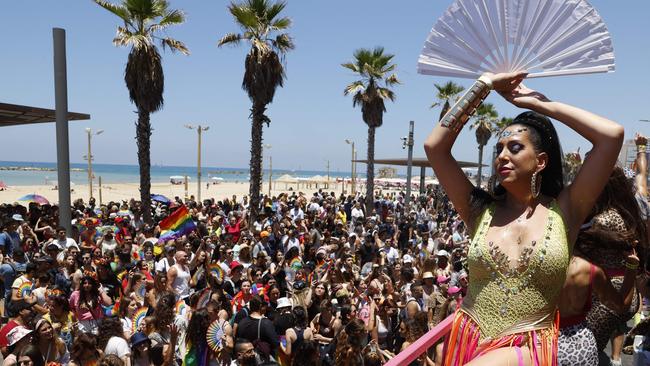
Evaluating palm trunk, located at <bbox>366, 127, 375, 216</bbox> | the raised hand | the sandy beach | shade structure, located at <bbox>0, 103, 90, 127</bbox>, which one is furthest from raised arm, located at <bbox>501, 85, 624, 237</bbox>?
the sandy beach

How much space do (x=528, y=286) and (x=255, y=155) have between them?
1683 cm

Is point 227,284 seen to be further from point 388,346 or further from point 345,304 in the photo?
point 388,346

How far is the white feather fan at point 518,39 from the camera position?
1.93 m

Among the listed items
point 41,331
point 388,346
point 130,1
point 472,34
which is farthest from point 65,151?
point 472,34

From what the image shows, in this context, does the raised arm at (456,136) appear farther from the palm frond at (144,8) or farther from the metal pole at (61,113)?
the palm frond at (144,8)

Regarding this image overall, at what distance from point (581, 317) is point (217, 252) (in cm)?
849

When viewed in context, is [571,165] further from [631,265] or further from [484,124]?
[484,124]

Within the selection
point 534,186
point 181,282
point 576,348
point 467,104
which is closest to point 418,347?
point 576,348

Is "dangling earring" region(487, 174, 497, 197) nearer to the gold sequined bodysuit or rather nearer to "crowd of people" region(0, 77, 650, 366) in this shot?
"crowd of people" region(0, 77, 650, 366)

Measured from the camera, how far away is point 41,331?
4.78 meters

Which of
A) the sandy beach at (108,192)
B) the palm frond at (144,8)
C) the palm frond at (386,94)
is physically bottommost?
the sandy beach at (108,192)

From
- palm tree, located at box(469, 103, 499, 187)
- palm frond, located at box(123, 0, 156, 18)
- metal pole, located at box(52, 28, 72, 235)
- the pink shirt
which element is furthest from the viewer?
palm tree, located at box(469, 103, 499, 187)

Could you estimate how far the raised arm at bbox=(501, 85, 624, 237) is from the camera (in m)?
1.88

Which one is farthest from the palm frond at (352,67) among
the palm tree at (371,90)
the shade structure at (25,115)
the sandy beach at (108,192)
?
the sandy beach at (108,192)
